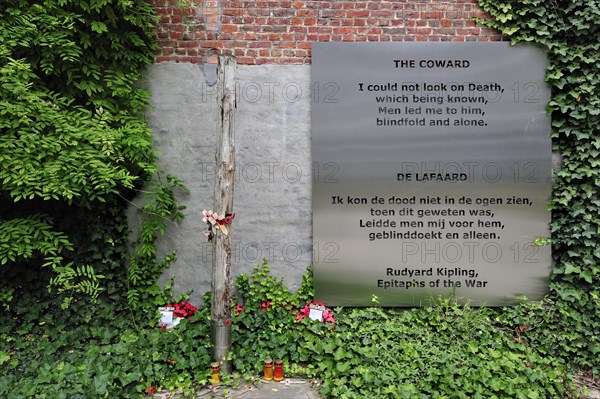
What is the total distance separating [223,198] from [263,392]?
166 cm

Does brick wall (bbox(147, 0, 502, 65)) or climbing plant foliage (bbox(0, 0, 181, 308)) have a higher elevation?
brick wall (bbox(147, 0, 502, 65))

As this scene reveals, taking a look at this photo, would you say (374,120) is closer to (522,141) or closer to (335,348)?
(522,141)

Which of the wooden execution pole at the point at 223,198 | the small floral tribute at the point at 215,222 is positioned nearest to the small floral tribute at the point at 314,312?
the wooden execution pole at the point at 223,198

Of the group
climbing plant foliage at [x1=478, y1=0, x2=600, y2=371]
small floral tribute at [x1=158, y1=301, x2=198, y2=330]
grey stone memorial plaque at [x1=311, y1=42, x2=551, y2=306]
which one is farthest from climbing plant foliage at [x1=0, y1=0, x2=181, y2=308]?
climbing plant foliage at [x1=478, y1=0, x2=600, y2=371]

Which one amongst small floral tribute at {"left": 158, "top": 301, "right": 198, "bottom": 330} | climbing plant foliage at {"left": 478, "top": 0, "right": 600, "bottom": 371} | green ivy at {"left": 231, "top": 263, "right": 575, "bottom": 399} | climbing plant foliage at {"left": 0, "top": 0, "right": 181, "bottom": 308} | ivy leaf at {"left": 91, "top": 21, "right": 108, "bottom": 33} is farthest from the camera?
small floral tribute at {"left": 158, "top": 301, "right": 198, "bottom": 330}

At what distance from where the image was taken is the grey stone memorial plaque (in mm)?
3900

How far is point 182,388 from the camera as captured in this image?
304cm

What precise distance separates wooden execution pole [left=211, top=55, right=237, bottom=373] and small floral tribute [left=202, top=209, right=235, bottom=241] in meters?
0.03

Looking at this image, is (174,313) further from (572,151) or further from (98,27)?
(572,151)

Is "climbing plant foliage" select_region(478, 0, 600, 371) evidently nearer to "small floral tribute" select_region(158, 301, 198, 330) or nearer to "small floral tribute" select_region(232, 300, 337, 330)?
"small floral tribute" select_region(232, 300, 337, 330)

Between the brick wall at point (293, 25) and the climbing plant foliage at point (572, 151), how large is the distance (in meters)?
0.43

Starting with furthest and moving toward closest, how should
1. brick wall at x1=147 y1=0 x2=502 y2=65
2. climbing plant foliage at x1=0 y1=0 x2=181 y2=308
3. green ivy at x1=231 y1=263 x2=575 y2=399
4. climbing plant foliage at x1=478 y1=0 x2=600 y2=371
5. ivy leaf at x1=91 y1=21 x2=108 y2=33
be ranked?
1. brick wall at x1=147 y1=0 x2=502 y2=65
2. climbing plant foliage at x1=478 y1=0 x2=600 y2=371
3. ivy leaf at x1=91 y1=21 x2=108 y2=33
4. climbing plant foliage at x1=0 y1=0 x2=181 y2=308
5. green ivy at x1=231 y1=263 x2=575 y2=399

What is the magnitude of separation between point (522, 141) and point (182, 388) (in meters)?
3.96

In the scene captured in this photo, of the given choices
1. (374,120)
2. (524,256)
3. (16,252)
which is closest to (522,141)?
(524,256)
